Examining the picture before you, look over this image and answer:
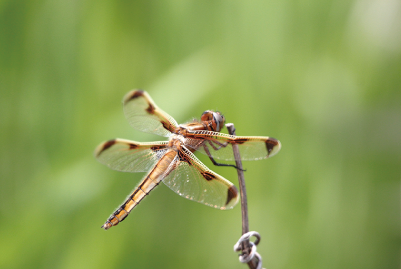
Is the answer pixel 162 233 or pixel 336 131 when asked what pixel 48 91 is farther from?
pixel 336 131

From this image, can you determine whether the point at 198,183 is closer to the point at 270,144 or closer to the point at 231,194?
the point at 231,194

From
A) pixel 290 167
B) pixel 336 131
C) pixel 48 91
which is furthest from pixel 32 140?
pixel 336 131

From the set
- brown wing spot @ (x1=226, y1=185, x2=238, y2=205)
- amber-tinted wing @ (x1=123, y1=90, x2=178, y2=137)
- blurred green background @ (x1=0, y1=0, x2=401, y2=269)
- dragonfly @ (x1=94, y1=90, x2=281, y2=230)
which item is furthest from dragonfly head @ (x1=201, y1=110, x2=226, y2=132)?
blurred green background @ (x1=0, y1=0, x2=401, y2=269)

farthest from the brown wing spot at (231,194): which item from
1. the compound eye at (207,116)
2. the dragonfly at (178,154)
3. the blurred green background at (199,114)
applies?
the blurred green background at (199,114)

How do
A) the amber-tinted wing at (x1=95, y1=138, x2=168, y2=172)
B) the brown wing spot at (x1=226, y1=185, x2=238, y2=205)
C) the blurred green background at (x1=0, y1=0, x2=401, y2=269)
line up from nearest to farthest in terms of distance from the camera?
the brown wing spot at (x1=226, y1=185, x2=238, y2=205), the amber-tinted wing at (x1=95, y1=138, x2=168, y2=172), the blurred green background at (x1=0, y1=0, x2=401, y2=269)

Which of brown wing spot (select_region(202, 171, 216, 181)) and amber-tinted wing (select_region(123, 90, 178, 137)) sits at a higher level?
amber-tinted wing (select_region(123, 90, 178, 137))

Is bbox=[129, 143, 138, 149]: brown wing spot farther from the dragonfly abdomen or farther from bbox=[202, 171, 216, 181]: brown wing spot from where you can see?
bbox=[202, 171, 216, 181]: brown wing spot

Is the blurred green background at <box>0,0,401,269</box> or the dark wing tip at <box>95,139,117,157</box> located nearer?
the dark wing tip at <box>95,139,117,157</box>
